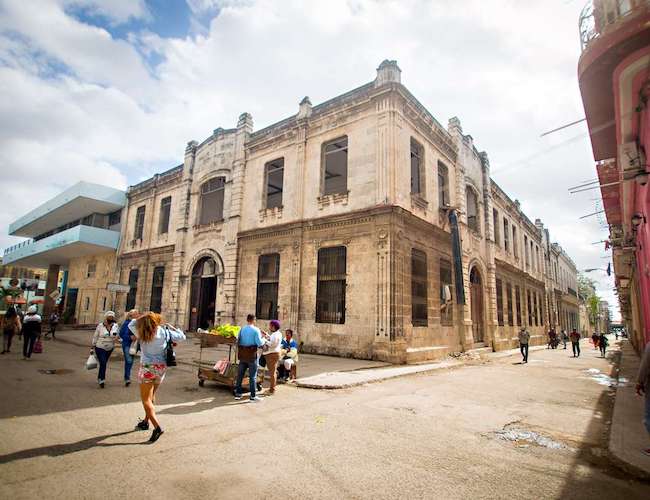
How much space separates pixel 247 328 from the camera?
7.25 meters

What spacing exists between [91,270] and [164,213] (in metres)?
10.6

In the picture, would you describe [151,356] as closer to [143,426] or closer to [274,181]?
[143,426]

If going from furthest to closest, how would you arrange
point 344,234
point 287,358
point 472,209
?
point 472,209 → point 344,234 → point 287,358

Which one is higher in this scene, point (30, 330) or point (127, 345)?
point (30, 330)

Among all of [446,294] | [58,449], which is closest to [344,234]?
[446,294]

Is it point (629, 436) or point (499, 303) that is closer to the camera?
point (629, 436)

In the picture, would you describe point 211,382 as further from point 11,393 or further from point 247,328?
point 11,393

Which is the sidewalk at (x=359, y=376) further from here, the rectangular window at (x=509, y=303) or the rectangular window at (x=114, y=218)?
the rectangular window at (x=114, y=218)

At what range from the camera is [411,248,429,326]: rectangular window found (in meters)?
14.2

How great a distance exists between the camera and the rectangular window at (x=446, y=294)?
15984 mm

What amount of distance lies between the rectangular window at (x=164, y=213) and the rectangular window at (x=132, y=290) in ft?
12.2

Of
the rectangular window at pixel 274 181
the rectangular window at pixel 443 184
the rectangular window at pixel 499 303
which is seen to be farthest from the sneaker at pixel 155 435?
the rectangular window at pixel 499 303

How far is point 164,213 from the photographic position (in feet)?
80.7

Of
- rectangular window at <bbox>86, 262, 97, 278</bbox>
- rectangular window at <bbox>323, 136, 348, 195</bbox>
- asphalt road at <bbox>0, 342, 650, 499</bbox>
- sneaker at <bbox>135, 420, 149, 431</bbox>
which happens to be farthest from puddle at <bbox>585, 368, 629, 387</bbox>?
rectangular window at <bbox>86, 262, 97, 278</bbox>
